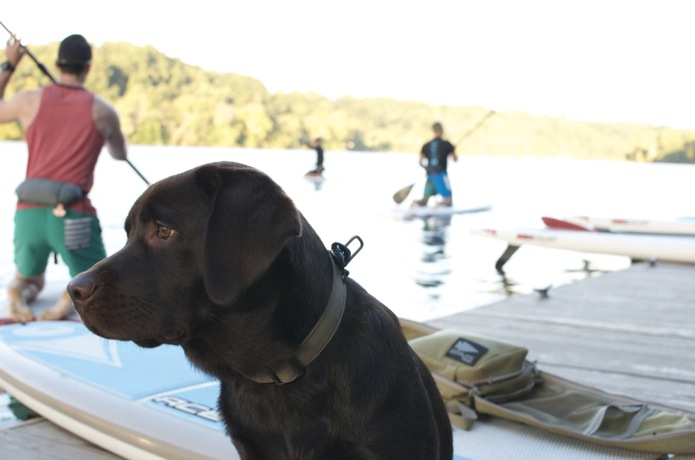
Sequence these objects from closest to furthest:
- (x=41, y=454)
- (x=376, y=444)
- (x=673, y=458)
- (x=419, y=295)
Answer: (x=376, y=444)
(x=673, y=458)
(x=41, y=454)
(x=419, y=295)

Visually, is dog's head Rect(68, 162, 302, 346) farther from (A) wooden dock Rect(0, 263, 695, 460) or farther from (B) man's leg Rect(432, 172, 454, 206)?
(B) man's leg Rect(432, 172, 454, 206)

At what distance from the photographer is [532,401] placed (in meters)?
3.87

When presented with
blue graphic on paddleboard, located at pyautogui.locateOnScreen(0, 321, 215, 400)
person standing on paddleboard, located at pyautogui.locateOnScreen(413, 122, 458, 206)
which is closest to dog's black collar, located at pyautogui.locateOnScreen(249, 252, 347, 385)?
blue graphic on paddleboard, located at pyautogui.locateOnScreen(0, 321, 215, 400)

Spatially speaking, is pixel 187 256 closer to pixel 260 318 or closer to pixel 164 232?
pixel 164 232

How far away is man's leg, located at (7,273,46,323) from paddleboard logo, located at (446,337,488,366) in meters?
2.88

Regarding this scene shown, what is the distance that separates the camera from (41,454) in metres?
3.56

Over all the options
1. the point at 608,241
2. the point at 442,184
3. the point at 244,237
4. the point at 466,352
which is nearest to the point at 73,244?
the point at 466,352

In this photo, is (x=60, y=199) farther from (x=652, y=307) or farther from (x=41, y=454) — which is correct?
(x=652, y=307)

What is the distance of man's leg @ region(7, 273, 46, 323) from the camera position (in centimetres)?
529

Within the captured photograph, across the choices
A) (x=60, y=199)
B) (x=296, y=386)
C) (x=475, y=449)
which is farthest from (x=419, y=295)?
(x=296, y=386)

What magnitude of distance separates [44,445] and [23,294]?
2.03 m

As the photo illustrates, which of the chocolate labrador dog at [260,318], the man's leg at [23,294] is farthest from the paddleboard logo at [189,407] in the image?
the man's leg at [23,294]

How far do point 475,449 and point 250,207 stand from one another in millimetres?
2102

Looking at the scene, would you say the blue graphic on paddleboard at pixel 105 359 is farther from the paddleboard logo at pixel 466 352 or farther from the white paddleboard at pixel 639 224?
the white paddleboard at pixel 639 224
